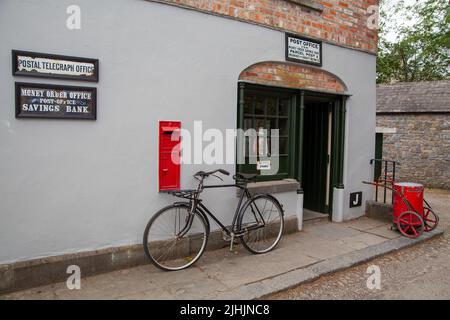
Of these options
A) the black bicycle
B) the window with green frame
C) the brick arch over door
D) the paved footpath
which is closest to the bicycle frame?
the black bicycle

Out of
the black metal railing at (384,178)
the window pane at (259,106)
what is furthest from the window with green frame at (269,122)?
the black metal railing at (384,178)

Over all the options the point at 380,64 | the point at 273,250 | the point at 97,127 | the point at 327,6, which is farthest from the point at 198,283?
the point at 380,64

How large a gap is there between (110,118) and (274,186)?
2.79m

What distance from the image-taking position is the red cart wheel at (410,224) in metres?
5.62

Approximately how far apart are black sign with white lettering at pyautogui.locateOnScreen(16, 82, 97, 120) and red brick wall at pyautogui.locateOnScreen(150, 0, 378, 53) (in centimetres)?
159

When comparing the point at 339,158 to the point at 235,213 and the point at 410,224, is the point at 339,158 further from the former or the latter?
the point at 235,213

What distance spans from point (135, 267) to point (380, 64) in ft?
93.2

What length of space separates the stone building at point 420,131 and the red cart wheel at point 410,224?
8.16 meters

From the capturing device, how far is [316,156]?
7047 mm

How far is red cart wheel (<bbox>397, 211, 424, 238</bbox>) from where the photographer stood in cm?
562

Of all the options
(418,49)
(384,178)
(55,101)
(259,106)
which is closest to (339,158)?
(259,106)

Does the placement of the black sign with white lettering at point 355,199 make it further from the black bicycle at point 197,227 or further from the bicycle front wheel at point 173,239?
the bicycle front wheel at point 173,239

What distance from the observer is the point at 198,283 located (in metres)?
3.84

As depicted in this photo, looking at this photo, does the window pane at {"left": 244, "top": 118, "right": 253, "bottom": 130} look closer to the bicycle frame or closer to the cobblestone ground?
the bicycle frame
